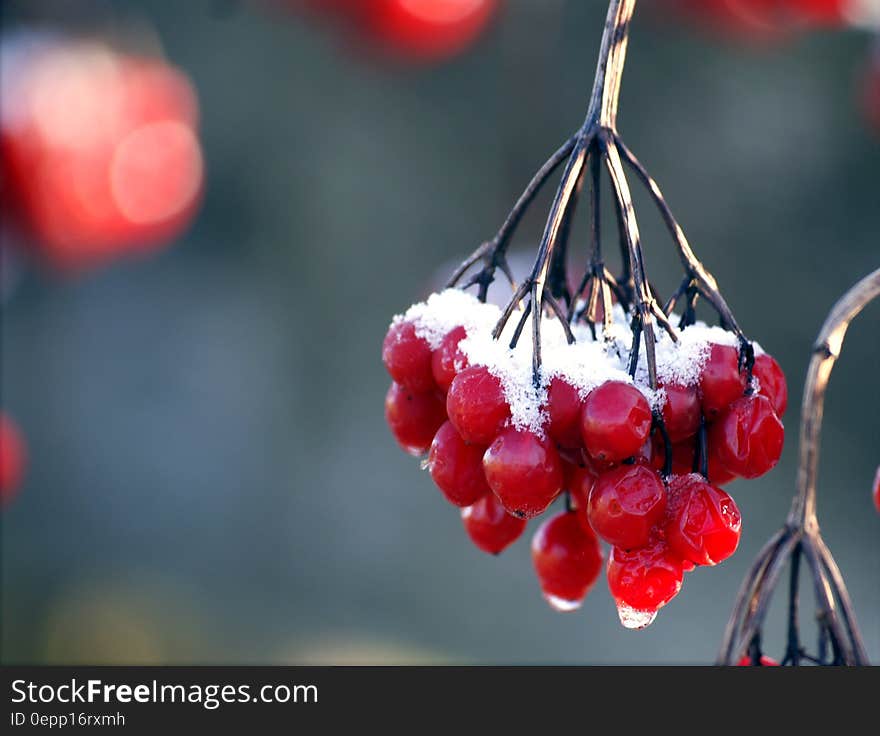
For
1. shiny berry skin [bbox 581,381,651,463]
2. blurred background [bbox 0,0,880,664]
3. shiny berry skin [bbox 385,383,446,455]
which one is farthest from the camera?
blurred background [bbox 0,0,880,664]

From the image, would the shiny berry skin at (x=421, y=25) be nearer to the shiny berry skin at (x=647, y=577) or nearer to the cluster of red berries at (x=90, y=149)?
the cluster of red berries at (x=90, y=149)

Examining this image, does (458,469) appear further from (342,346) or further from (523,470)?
(342,346)

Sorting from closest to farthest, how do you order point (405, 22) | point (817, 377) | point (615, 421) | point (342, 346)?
1. point (615, 421)
2. point (817, 377)
3. point (405, 22)
4. point (342, 346)

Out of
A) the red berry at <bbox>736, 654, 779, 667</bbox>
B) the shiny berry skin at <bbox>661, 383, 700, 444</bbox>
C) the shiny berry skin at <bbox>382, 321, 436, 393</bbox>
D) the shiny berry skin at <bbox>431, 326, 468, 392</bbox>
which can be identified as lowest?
the red berry at <bbox>736, 654, 779, 667</bbox>

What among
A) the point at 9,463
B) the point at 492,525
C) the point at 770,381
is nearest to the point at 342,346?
the point at 9,463

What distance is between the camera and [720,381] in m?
0.49

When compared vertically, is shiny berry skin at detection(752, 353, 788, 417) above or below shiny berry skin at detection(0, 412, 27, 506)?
below

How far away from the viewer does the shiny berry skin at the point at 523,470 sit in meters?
0.47

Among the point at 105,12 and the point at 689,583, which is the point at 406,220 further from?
the point at 105,12

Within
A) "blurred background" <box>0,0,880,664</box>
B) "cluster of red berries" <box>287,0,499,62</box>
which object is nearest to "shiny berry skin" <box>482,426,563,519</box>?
"cluster of red berries" <box>287,0,499,62</box>

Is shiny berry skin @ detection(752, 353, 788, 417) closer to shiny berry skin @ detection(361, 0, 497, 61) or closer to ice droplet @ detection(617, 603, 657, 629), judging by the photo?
ice droplet @ detection(617, 603, 657, 629)

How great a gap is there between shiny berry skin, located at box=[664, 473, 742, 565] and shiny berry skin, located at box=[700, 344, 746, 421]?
0.04 m

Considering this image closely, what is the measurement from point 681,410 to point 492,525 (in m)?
0.17

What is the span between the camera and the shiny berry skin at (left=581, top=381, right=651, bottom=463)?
458 mm
